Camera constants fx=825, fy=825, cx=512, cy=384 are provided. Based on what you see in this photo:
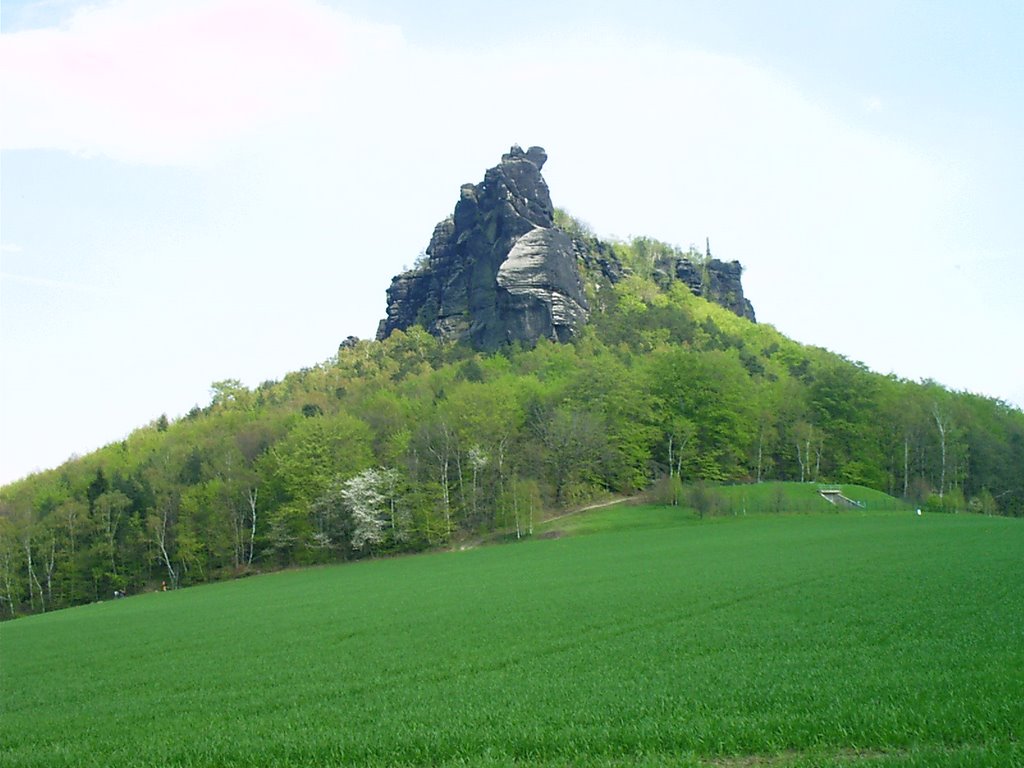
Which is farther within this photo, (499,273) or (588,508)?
(499,273)

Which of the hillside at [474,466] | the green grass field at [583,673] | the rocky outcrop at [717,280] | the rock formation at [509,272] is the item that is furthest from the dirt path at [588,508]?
the rocky outcrop at [717,280]

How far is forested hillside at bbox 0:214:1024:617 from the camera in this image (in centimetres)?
7944

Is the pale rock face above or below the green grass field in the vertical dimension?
above

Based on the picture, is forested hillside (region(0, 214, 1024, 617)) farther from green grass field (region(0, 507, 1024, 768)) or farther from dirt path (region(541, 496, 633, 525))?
green grass field (region(0, 507, 1024, 768))

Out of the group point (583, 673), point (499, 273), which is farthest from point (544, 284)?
point (583, 673)

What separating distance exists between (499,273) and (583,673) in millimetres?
116785

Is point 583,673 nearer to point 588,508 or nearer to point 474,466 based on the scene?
point 474,466

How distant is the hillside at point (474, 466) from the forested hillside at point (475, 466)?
0.20m

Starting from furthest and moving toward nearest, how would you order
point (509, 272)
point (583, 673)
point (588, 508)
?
point (509, 272)
point (588, 508)
point (583, 673)

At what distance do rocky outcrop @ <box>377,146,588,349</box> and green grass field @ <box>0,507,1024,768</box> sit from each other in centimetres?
9087

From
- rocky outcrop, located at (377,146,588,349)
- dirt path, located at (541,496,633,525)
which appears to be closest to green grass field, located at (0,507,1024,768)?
dirt path, located at (541,496,633,525)

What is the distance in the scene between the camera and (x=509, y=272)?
131875mm

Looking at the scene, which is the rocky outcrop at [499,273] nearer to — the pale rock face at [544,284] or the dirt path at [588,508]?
the pale rock face at [544,284]

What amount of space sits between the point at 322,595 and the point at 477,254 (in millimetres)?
104212
